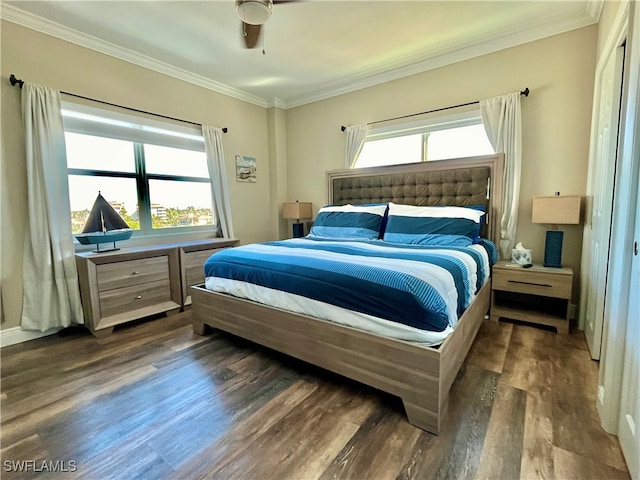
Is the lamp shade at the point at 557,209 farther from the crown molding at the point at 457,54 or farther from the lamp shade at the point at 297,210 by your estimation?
the lamp shade at the point at 297,210

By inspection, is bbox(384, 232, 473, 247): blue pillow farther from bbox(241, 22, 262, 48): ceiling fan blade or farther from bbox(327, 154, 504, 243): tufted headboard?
bbox(241, 22, 262, 48): ceiling fan blade

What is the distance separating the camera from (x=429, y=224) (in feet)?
9.00

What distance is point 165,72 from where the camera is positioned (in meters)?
3.35

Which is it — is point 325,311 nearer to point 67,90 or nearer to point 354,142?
point 354,142

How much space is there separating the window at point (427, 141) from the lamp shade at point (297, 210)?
92 cm

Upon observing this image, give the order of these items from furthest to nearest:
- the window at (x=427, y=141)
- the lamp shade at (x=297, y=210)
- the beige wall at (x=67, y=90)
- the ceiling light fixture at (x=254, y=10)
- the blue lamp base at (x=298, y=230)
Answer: the blue lamp base at (x=298, y=230)
the lamp shade at (x=297, y=210)
the window at (x=427, y=141)
the beige wall at (x=67, y=90)
the ceiling light fixture at (x=254, y=10)

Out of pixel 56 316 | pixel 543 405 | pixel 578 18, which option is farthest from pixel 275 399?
pixel 578 18

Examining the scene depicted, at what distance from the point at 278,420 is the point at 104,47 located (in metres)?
3.63

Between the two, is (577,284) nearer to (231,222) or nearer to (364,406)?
(364,406)

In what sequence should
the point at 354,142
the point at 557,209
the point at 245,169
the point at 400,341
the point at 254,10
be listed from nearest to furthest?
the point at 400,341 < the point at 254,10 < the point at 557,209 < the point at 354,142 < the point at 245,169

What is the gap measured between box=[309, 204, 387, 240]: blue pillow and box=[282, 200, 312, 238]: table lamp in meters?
0.71

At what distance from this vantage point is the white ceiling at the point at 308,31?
239 centimetres
